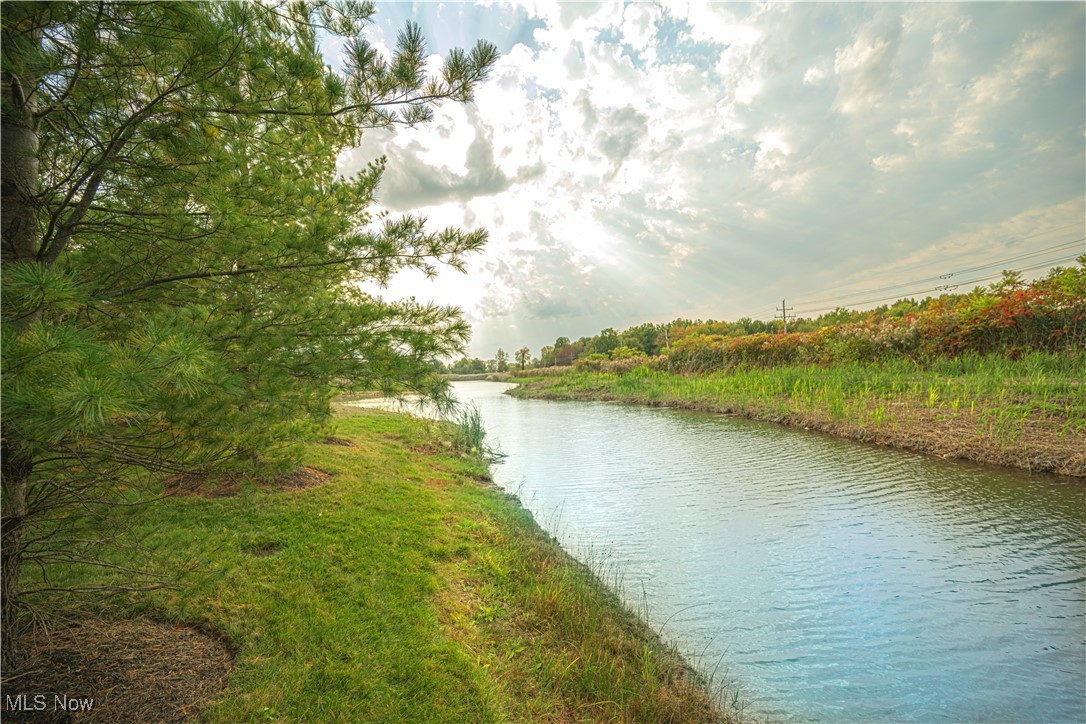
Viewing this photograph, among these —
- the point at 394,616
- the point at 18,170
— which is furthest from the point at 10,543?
the point at 394,616

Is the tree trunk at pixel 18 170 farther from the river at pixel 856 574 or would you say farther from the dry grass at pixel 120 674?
the river at pixel 856 574

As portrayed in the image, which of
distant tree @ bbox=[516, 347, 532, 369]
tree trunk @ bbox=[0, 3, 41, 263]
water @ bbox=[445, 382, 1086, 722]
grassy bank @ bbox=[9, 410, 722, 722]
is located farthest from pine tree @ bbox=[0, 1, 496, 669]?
distant tree @ bbox=[516, 347, 532, 369]

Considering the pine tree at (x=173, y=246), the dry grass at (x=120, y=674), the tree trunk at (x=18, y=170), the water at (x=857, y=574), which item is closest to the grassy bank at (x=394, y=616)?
the dry grass at (x=120, y=674)

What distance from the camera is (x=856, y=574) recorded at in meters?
4.30

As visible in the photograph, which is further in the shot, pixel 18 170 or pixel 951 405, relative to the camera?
pixel 951 405

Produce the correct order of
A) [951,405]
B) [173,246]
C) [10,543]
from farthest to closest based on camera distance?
[951,405] < [173,246] < [10,543]

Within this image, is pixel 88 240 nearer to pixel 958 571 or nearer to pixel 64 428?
pixel 64 428

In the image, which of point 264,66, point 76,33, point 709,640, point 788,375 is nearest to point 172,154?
point 76,33

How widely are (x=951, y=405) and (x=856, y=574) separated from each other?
7.46 meters

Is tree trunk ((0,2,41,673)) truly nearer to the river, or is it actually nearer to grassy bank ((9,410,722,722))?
grassy bank ((9,410,722,722))

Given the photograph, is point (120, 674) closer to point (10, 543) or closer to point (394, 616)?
point (10, 543)

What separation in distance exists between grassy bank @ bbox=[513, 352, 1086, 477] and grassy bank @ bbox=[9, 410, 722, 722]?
7.89 metres

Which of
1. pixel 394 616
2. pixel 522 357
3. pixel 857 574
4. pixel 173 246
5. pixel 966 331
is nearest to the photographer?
pixel 173 246

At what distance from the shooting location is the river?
2900 mm
